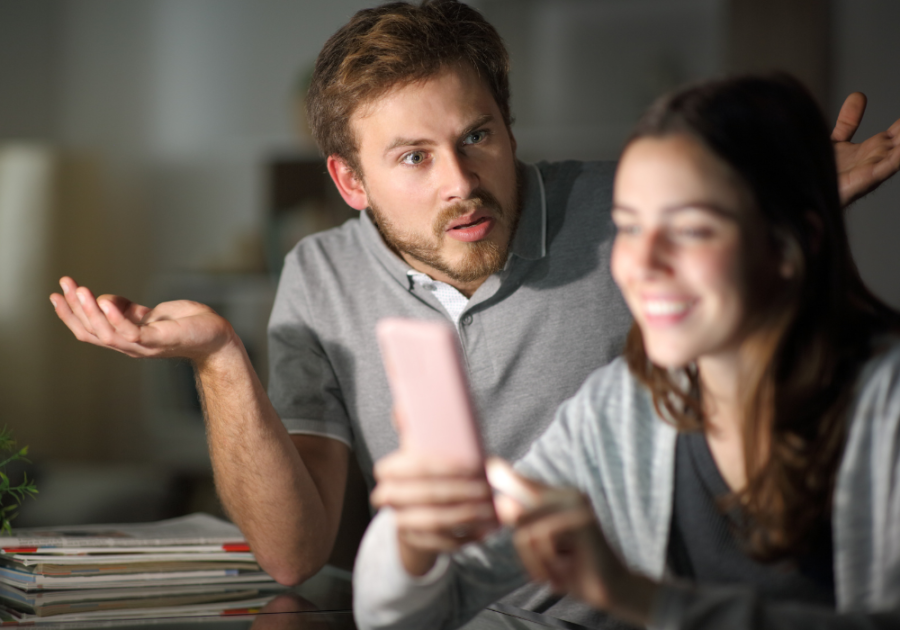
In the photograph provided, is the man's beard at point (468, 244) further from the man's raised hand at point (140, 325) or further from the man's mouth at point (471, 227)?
the man's raised hand at point (140, 325)

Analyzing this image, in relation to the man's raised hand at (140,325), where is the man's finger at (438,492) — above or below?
below

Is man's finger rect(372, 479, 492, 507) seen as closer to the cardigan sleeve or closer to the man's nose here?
the cardigan sleeve

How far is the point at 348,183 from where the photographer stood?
112 cm

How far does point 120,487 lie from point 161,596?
141cm

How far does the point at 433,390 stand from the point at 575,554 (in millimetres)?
140

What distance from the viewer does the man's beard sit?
3.07 feet

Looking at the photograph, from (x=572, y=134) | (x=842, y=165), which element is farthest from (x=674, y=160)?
(x=572, y=134)

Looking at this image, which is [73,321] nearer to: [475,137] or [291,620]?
[291,620]

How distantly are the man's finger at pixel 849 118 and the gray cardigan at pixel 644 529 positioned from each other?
43 centimetres

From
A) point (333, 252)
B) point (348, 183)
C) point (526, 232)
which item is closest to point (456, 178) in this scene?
point (526, 232)

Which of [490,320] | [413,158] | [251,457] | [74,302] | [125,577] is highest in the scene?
[413,158]

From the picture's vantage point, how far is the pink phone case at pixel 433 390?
49cm

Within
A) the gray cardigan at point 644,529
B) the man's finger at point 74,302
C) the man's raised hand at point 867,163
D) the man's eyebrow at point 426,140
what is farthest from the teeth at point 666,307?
the man's finger at point 74,302

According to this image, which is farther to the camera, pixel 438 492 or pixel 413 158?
pixel 413 158
